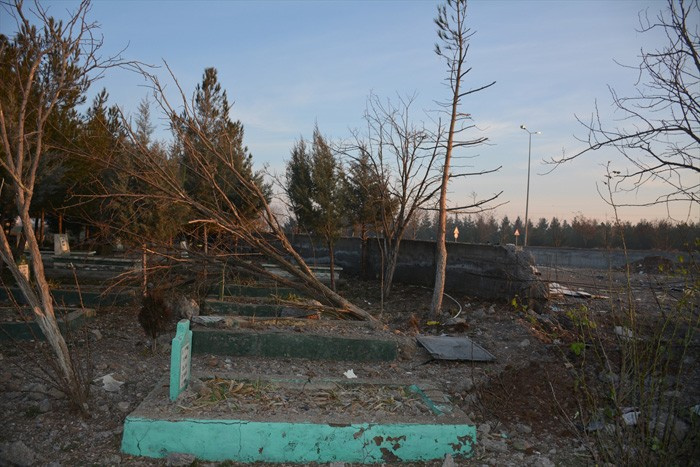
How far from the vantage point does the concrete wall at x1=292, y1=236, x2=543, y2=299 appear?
11.2 metres

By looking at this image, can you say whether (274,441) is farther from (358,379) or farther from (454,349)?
(454,349)

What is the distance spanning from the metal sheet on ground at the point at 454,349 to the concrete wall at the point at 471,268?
9.80ft

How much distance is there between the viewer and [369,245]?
18.8 metres

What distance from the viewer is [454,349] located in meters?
7.45

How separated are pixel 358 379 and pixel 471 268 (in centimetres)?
763

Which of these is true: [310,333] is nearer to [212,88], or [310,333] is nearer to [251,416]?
[251,416]

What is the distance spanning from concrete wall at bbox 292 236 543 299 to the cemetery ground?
156cm

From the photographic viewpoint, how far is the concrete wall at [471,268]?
441 inches

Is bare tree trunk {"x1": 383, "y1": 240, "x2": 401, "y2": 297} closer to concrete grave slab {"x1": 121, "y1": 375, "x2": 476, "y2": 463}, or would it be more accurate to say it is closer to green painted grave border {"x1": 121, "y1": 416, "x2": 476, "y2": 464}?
concrete grave slab {"x1": 121, "y1": 375, "x2": 476, "y2": 463}

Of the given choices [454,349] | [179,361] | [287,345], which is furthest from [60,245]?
[179,361]

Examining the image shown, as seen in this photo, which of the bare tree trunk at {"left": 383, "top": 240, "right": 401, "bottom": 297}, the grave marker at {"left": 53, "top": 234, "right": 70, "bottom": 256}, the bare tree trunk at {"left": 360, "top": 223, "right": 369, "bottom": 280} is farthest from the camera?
the bare tree trunk at {"left": 360, "top": 223, "right": 369, "bottom": 280}

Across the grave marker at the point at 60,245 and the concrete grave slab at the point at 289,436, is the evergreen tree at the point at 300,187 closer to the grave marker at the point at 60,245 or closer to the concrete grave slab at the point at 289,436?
the grave marker at the point at 60,245

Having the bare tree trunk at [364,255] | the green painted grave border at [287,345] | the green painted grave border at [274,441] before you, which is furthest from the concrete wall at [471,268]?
the green painted grave border at [274,441]

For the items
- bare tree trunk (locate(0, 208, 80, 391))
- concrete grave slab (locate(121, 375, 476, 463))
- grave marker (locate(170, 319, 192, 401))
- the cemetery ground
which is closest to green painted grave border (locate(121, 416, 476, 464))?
concrete grave slab (locate(121, 375, 476, 463))
